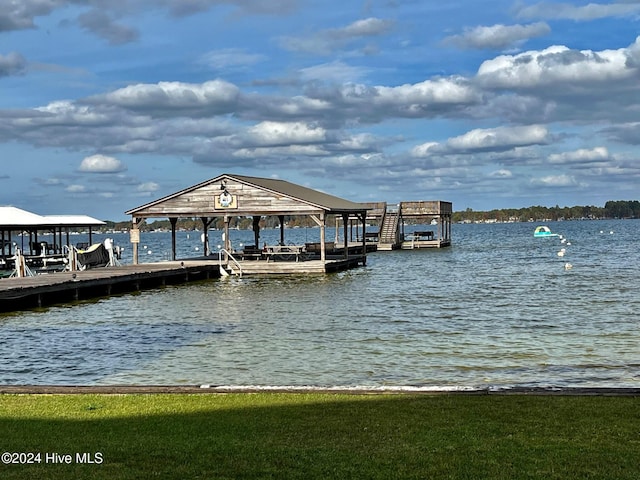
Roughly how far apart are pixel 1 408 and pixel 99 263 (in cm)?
3411

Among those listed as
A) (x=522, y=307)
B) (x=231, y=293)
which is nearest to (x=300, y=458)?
(x=522, y=307)

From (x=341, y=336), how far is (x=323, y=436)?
12.5 meters

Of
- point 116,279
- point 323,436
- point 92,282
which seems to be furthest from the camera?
point 116,279

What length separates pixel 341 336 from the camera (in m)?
20.3

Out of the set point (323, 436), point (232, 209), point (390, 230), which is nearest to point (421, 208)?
point (390, 230)

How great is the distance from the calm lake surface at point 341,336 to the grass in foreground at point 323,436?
10.9 feet

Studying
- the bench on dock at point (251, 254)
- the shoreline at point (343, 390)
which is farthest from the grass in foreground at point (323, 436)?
the bench on dock at point (251, 254)

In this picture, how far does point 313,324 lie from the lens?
22.8 m

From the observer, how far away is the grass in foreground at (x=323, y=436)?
6.68m

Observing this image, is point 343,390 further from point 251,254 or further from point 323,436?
point 251,254

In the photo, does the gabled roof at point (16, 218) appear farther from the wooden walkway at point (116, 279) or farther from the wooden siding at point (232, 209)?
the wooden siding at point (232, 209)

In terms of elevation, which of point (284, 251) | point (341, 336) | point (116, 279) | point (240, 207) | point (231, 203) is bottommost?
point (341, 336)

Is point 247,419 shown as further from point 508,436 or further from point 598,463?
point 598,463

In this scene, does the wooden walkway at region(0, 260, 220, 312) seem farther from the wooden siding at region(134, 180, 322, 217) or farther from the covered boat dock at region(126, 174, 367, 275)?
the wooden siding at region(134, 180, 322, 217)
